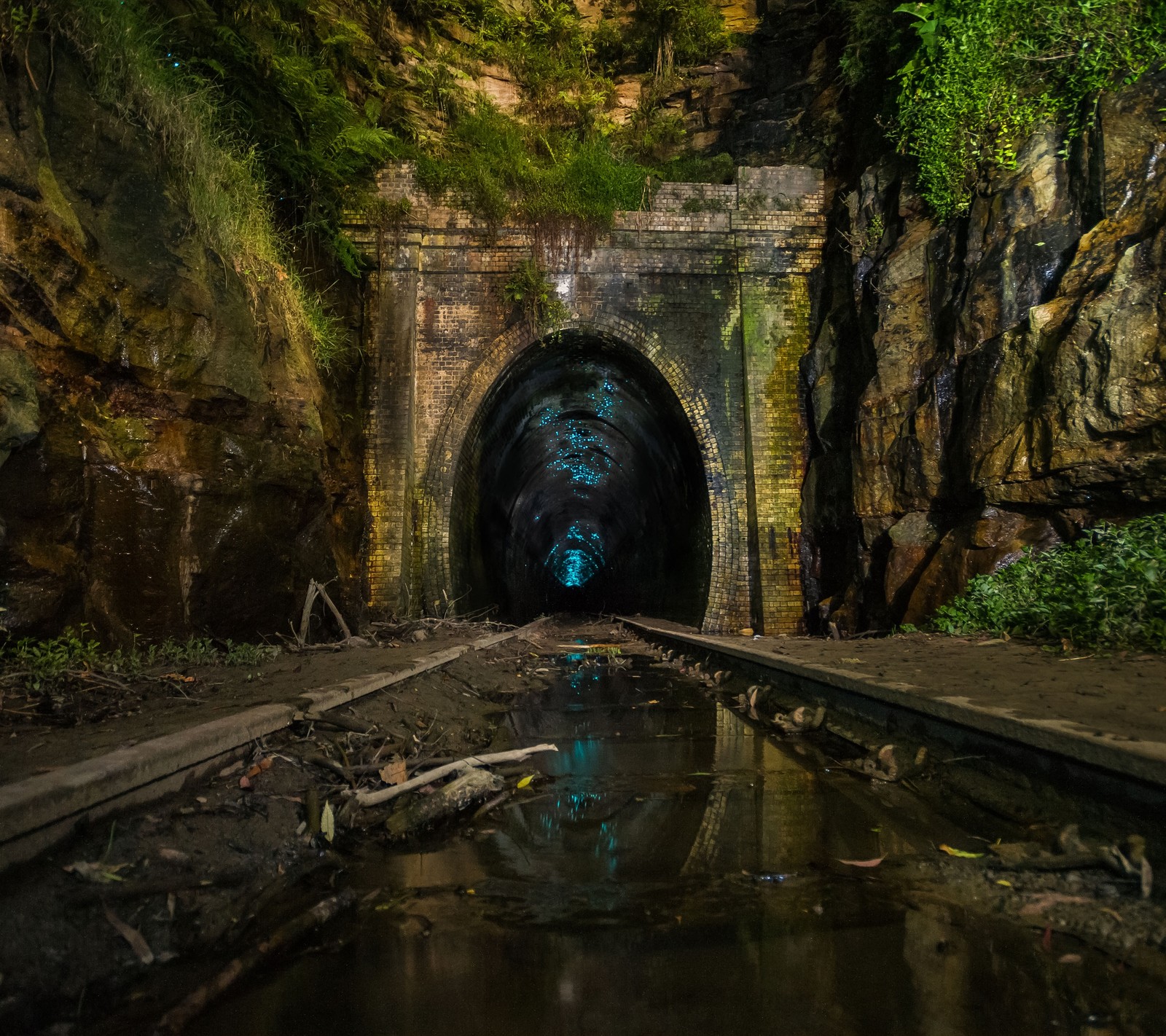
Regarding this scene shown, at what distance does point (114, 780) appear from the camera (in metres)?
2.12

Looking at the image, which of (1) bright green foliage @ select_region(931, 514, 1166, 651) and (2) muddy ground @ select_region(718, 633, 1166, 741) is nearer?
(2) muddy ground @ select_region(718, 633, 1166, 741)

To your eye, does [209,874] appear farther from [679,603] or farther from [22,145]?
[679,603]

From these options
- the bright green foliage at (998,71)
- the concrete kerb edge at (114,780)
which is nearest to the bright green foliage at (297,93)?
the bright green foliage at (998,71)

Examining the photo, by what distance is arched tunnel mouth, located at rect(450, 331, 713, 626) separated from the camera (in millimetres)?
12391

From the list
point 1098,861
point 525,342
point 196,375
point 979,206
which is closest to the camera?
point 1098,861

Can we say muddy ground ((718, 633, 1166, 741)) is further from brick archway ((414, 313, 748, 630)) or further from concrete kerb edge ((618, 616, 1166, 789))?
brick archway ((414, 313, 748, 630))

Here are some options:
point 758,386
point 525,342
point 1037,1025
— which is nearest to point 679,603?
point 758,386

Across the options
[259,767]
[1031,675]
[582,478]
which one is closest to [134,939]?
[259,767]

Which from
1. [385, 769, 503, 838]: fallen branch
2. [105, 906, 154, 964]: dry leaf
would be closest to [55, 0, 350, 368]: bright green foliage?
[385, 769, 503, 838]: fallen branch

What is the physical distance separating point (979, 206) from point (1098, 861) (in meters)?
8.84

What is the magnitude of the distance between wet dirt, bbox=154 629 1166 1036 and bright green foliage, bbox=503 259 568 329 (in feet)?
32.3

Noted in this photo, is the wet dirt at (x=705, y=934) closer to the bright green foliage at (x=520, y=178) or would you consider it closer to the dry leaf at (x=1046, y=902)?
the dry leaf at (x=1046, y=902)

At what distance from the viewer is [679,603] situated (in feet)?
52.4

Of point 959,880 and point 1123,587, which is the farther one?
point 1123,587
